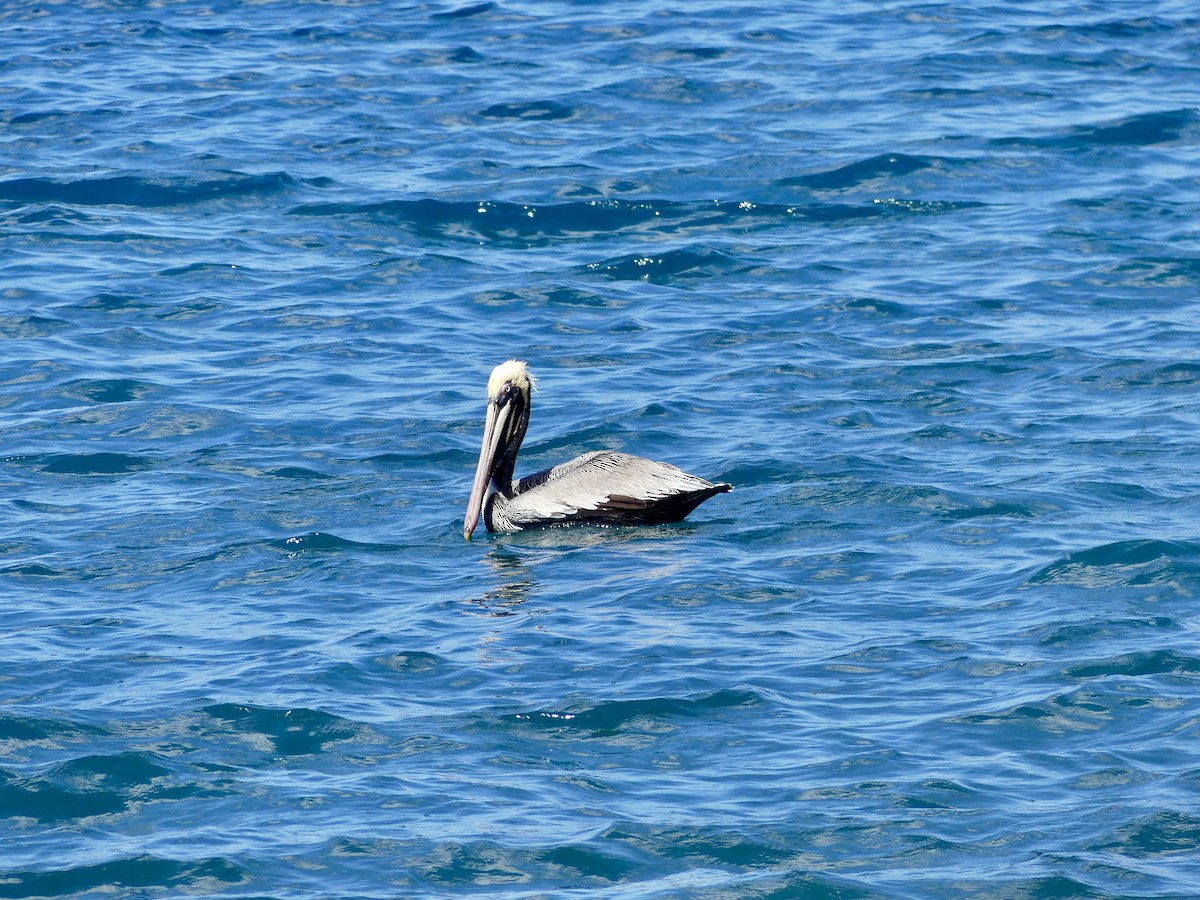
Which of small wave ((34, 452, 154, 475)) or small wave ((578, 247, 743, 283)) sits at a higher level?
small wave ((578, 247, 743, 283))

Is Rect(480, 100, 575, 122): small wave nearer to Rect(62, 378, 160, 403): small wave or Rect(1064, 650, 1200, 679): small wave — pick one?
Rect(62, 378, 160, 403): small wave

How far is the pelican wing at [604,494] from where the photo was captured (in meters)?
10.9

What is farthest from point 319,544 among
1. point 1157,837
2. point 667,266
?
point 667,266

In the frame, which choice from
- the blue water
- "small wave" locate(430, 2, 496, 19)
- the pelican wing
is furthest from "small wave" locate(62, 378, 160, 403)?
"small wave" locate(430, 2, 496, 19)

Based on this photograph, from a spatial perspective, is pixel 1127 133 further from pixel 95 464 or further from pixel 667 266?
pixel 95 464

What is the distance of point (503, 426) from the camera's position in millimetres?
11641

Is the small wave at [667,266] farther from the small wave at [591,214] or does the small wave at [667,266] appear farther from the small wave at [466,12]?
the small wave at [466,12]

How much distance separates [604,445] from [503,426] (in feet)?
3.47

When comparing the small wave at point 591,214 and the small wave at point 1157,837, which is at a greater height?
the small wave at point 591,214

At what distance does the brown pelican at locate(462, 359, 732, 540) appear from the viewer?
10922mm

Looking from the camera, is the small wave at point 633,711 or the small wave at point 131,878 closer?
the small wave at point 131,878

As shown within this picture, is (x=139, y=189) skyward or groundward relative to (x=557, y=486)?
skyward

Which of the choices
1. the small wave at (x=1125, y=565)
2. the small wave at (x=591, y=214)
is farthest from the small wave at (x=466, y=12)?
the small wave at (x=1125, y=565)

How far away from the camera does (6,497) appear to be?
36.7 ft
